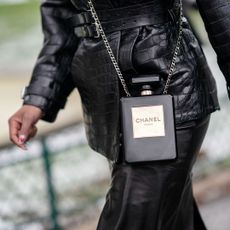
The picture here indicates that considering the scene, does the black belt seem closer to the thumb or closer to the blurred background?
the thumb

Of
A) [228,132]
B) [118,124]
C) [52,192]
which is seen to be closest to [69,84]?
[118,124]

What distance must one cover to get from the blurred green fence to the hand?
1538 millimetres

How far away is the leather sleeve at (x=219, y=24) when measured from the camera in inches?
74.9

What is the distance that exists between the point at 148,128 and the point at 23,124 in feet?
1.66

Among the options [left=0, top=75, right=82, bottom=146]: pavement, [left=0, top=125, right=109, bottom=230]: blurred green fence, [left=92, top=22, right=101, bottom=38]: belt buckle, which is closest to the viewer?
[left=92, top=22, right=101, bottom=38]: belt buckle

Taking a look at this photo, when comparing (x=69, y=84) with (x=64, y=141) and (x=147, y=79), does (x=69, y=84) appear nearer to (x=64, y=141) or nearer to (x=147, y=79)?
(x=147, y=79)

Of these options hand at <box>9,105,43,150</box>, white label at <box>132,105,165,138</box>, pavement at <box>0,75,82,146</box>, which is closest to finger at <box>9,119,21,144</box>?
hand at <box>9,105,43,150</box>

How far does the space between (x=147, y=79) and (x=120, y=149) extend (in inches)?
8.5

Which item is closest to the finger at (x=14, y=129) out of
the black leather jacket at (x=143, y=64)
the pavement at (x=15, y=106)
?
the black leather jacket at (x=143, y=64)

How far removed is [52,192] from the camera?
392 centimetres

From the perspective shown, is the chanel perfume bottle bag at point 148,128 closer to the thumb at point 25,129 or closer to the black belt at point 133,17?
the black belt at point 133,17

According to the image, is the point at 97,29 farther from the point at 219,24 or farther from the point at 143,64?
the point at 219,24

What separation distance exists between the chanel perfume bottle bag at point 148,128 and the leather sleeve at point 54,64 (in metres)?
0.46

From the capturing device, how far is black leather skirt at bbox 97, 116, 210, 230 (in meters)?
1.92
